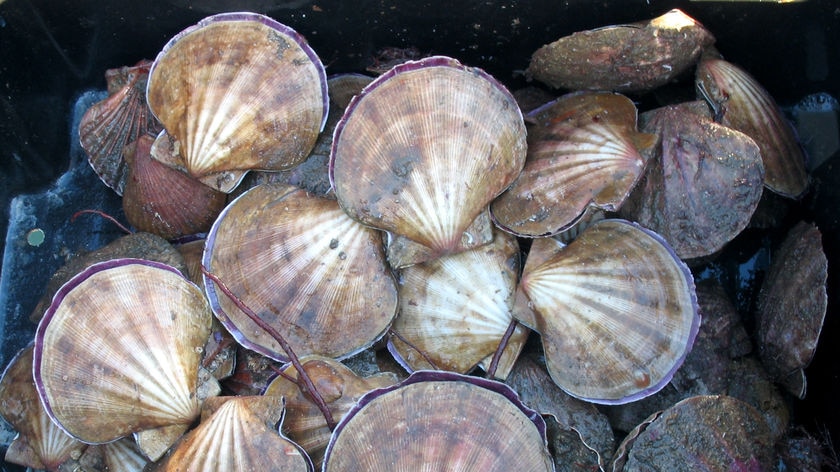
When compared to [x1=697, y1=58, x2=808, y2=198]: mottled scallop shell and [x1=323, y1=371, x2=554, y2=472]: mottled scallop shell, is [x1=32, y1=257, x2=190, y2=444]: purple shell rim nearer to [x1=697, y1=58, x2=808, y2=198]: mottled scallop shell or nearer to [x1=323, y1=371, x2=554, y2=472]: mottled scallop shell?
[x1=323, y1=371, x2=554, y2=472]: mottled scallop shell

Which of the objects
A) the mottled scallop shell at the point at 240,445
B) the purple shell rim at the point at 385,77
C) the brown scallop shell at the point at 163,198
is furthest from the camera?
the brown scallop shell at the point at 163,198

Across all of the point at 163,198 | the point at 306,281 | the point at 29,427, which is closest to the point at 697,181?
the point at 306,281

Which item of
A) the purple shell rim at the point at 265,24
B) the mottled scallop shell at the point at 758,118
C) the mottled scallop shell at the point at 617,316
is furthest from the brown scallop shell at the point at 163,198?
the mottled scallop shell at the point at 758,118

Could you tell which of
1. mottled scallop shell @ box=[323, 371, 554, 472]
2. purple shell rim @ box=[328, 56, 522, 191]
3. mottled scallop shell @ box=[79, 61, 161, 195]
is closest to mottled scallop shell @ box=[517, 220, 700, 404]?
mottled scallop shell @ box=[323, 371, 554, 472]

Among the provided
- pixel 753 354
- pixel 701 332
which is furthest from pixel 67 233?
pixel 753 354

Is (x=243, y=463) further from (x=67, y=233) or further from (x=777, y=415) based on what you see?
(x=777, y=415)

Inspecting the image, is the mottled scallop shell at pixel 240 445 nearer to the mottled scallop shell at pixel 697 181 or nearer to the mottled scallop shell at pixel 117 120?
the mottled scallop shell at pixel 117 120
